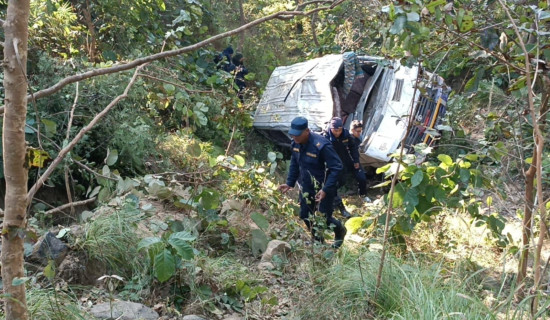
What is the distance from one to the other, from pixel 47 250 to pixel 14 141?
219 centimetres

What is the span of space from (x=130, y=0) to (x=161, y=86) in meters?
6.17

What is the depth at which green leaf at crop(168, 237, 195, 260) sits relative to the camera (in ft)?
10.6

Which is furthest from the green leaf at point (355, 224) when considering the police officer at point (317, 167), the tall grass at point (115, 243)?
the tall grass at point (115, 243)

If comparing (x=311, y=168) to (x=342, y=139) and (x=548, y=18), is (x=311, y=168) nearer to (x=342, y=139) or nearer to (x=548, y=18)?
(x=342, y=139)

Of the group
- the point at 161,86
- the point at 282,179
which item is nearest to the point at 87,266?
the point at 161,86

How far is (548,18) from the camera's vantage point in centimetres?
251

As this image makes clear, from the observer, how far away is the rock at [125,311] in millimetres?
3172

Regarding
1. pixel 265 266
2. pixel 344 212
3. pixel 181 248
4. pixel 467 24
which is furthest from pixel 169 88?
pixel 344 212

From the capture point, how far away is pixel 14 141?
1.75m

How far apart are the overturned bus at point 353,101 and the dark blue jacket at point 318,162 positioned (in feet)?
→ 8.26

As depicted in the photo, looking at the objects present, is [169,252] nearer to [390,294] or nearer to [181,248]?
[181,248]

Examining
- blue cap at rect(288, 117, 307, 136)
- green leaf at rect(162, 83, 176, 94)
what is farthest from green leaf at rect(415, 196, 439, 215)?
green leaf at rect(162, 83, 176, 94)

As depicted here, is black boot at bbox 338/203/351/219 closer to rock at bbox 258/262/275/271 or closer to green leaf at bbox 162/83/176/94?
rock at bbox 258/262/275/271

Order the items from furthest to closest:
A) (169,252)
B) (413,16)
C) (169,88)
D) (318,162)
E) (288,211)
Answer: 1. (288,211)
2. (318,162)
3. (169,252)
4. (169,88)
5. (413,16)
